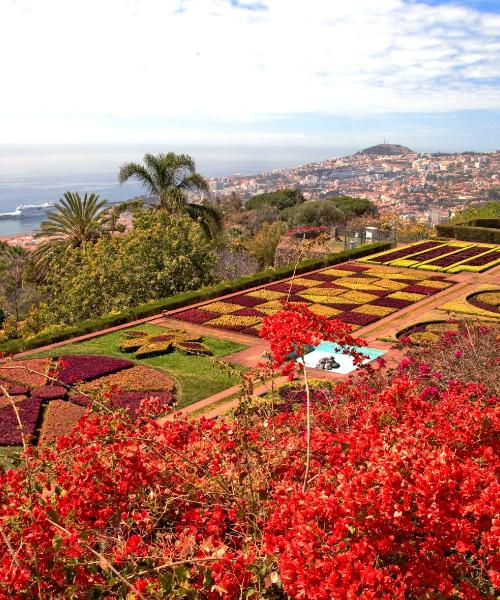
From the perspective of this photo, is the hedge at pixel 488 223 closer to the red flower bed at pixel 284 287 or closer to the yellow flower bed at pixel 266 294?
the red flower bed at pixel 284 287

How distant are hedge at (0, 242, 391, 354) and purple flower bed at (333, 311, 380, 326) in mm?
4786

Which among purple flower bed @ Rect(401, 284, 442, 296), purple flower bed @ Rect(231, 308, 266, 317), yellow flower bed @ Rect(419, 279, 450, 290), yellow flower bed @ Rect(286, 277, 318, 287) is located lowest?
purple flower bed @ Rect(231, 308, 266, 317)

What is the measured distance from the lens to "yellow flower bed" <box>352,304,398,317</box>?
18688mm

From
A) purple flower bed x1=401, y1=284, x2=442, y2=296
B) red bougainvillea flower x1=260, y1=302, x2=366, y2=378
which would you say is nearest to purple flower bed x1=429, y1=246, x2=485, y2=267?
purple flower bed x1=401, y1=284, x2=442, y2=296

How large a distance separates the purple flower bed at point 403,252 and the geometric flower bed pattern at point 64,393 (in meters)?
16.4

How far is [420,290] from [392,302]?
7.39 ft

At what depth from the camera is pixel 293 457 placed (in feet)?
16.5

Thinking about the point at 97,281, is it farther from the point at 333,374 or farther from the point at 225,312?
the point at 333,374

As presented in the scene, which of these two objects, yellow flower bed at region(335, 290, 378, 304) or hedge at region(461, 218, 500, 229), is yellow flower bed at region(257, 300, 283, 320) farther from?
hedge at region(461, 218, 500, 229)

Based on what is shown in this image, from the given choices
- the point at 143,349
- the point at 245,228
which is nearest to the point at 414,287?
the point at 143,349

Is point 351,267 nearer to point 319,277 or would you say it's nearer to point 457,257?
point 319,277

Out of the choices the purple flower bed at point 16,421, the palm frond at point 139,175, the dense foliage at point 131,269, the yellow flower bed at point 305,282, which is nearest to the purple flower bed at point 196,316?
the dense foliage at point 131,269

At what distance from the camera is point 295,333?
489 cm

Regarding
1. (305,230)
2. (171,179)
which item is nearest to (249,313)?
(305,230)
